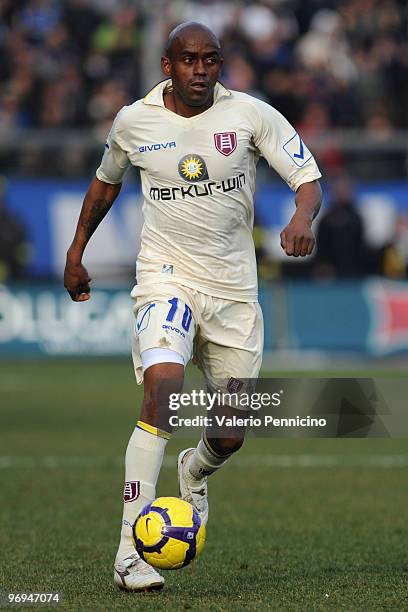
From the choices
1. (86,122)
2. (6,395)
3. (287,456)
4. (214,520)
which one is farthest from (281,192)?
(214,520)

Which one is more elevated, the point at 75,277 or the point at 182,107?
the point at 182,107

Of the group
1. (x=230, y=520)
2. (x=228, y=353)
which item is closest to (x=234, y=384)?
(x=228, y=353)

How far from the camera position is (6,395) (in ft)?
53.1

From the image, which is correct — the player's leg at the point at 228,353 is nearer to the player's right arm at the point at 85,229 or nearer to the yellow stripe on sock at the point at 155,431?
the yellow stripe on sock at the point at 155,431

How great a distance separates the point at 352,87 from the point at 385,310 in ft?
15.4

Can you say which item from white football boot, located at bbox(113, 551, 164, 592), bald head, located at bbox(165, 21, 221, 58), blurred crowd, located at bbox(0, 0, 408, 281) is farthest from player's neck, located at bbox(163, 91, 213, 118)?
blurred crowd, located at bbox(0, 0, 408, 281)

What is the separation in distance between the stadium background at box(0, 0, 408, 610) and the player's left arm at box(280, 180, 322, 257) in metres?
3.78

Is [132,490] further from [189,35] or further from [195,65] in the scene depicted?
[189,35]

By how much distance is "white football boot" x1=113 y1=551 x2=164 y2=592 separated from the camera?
610cm

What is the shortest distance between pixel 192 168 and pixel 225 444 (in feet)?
4.59

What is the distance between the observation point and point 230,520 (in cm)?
865

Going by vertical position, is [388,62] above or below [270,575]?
above

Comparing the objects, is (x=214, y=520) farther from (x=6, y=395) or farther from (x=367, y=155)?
(x=367, y=155)

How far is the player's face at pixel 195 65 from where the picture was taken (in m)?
6.36
